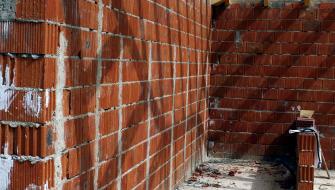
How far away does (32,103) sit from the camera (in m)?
1.89

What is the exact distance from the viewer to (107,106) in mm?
2629

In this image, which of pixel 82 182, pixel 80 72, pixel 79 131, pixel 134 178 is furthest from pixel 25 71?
pixel 134 178

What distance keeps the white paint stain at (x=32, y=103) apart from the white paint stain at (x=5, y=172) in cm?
22

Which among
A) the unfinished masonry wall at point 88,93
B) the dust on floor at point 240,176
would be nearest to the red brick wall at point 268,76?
the dust on floor at point 240,176

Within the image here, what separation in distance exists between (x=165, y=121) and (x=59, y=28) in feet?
7.12

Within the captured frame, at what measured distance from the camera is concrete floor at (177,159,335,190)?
5148mm

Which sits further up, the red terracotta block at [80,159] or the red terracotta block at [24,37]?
the red terracotta block at [24,37]

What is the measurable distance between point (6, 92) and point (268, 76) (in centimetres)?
483

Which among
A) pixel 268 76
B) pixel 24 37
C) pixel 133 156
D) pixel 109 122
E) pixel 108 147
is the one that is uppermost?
pixel 24 37

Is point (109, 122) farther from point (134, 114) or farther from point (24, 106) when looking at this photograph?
point (24, 106)

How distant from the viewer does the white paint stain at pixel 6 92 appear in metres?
1.89

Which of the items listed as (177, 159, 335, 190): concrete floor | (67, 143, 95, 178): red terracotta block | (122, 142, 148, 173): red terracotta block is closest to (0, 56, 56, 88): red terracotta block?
(67, 143, 95, 178): red terracotta block

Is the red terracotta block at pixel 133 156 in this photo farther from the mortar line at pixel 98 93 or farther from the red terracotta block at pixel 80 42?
the red terracotta block at pixel 80 42

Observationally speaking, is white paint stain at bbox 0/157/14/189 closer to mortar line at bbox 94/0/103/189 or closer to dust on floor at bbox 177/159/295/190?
mortar line at bbox 94/0/103/189
